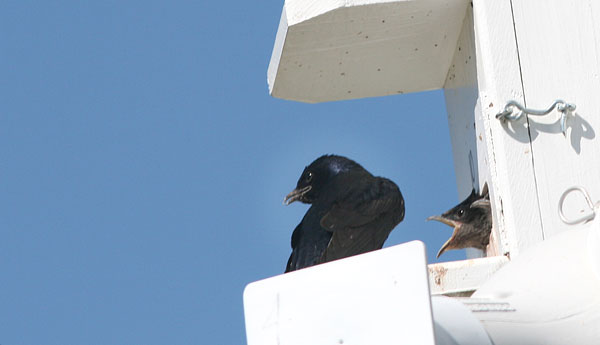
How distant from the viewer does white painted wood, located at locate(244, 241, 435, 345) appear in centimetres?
108

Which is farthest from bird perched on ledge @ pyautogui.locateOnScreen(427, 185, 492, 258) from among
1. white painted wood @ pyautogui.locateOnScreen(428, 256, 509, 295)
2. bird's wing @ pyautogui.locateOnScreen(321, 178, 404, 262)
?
bird's wing @ pyautogui.locateOnScreen(321, 178, 404, 262)

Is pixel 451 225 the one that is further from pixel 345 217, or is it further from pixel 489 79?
pixel 345 217

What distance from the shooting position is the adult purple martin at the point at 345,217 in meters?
3.84

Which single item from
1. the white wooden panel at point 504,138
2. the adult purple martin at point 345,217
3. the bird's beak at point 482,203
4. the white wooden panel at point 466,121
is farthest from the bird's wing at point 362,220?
the white wooden panel at point 504,138

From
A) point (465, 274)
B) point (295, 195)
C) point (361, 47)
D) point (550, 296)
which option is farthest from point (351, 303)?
point (295, 195)

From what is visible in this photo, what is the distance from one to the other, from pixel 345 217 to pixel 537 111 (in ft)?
5.06

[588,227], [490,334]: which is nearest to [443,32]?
[588,227]

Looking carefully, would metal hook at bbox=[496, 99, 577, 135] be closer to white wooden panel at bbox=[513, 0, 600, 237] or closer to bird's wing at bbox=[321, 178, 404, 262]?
white wooden panel at bbox=[513, 0, 600, 237]

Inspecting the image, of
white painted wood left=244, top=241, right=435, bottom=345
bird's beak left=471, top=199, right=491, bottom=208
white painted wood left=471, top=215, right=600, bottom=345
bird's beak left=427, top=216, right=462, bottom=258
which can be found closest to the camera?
white painted wood left=244, top=241, right=435, bottom=345

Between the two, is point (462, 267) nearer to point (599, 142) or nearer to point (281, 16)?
point (599, 142)

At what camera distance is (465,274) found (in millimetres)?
2453

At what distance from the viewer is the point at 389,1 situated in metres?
2.64

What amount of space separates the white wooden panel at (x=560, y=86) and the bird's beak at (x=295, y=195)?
6.11ft

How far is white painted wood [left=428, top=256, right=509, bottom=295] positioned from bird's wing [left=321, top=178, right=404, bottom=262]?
1345 mm
